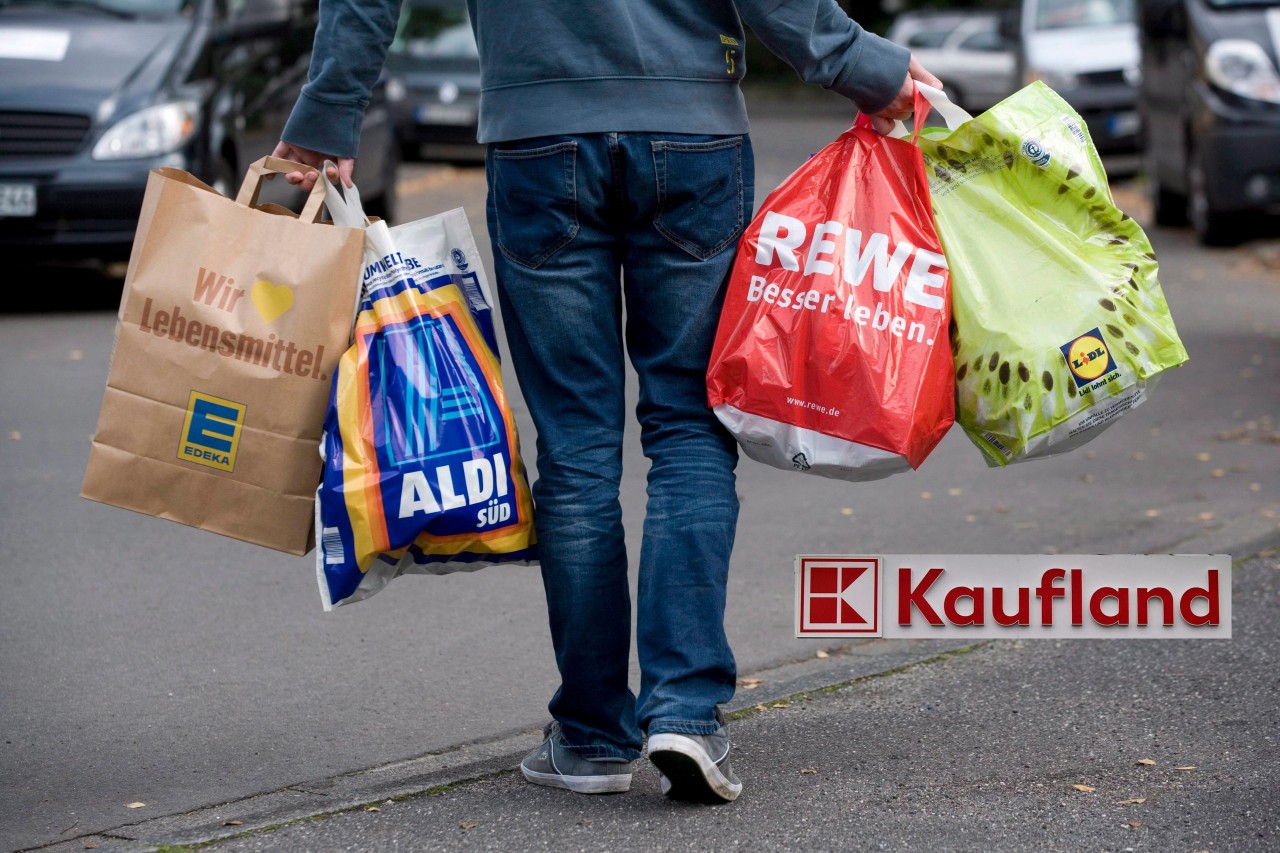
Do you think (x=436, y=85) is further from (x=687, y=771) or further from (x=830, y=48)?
(x=687, y=771)

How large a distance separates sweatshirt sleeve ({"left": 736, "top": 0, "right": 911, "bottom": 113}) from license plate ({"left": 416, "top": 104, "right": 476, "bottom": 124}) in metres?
13.8

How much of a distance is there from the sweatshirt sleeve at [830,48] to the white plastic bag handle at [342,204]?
0.76m

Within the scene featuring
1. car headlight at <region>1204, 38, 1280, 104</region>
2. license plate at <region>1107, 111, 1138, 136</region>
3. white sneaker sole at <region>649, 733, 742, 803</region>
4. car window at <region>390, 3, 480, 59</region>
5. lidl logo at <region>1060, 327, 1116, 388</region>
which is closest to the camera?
white sneaker sole at <region>649, 733, 742, 803</region>

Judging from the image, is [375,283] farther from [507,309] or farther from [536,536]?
[536,536]

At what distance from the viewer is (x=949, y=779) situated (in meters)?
3.13

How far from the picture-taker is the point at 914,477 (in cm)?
589

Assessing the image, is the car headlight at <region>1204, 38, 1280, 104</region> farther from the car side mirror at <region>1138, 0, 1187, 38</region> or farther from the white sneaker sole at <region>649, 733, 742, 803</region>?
the white sneaker sole at <region>649, 733, 742, 803</region>

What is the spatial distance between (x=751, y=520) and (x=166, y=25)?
525cm

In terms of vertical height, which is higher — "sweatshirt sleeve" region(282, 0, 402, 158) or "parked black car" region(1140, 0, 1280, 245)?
"sweatshirt sleeve" region(282, 0, 402, 158)

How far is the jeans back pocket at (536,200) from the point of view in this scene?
9.37ft

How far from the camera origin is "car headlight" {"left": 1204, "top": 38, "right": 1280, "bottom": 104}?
1017 centimetres

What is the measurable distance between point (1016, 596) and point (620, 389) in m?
0.80

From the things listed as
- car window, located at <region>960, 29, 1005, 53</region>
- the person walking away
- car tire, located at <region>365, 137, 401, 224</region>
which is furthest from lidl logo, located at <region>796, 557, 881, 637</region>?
car window, located at <region>960, 29, 1005, 53</region>

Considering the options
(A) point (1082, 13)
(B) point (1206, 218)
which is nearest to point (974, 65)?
(A) point (1082, 13)
